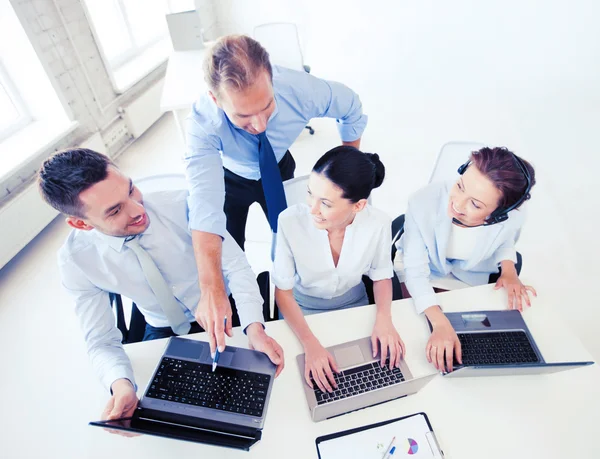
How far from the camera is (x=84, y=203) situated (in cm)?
105

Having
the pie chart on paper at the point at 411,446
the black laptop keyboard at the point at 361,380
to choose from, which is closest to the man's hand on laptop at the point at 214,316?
the black laptop keyboard at the point at 361,380

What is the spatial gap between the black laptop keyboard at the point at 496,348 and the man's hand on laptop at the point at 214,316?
699 millimetres

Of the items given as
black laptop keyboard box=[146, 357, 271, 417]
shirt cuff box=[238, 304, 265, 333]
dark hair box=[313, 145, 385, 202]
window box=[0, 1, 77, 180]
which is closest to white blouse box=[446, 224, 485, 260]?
dark hair box=[313, 145, 385, 202]

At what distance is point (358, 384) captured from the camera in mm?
986

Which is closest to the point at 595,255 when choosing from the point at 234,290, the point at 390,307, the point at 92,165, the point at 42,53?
the point at 390,307

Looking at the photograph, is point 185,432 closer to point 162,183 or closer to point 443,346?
point 443,346

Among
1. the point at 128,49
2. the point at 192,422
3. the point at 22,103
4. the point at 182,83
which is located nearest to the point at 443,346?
the point at 192,422

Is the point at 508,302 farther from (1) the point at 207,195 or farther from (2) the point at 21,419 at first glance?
(2) the point at 21,419

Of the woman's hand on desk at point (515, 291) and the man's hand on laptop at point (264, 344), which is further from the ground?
the man's hand on laptop at point (264, 344)

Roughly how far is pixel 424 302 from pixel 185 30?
3139 millimetres

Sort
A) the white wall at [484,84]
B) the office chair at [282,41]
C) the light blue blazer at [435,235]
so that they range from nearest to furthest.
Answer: the light blue blazer at [435,235]
the white wall at [484,84]
the office chair at [282,41]

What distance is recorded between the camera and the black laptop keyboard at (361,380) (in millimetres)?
→ 970

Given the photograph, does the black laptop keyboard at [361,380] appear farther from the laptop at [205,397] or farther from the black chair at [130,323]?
the black chair at [130,323]

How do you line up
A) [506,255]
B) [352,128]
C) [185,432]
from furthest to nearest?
[352,128]
[506,255]
[185,432]
